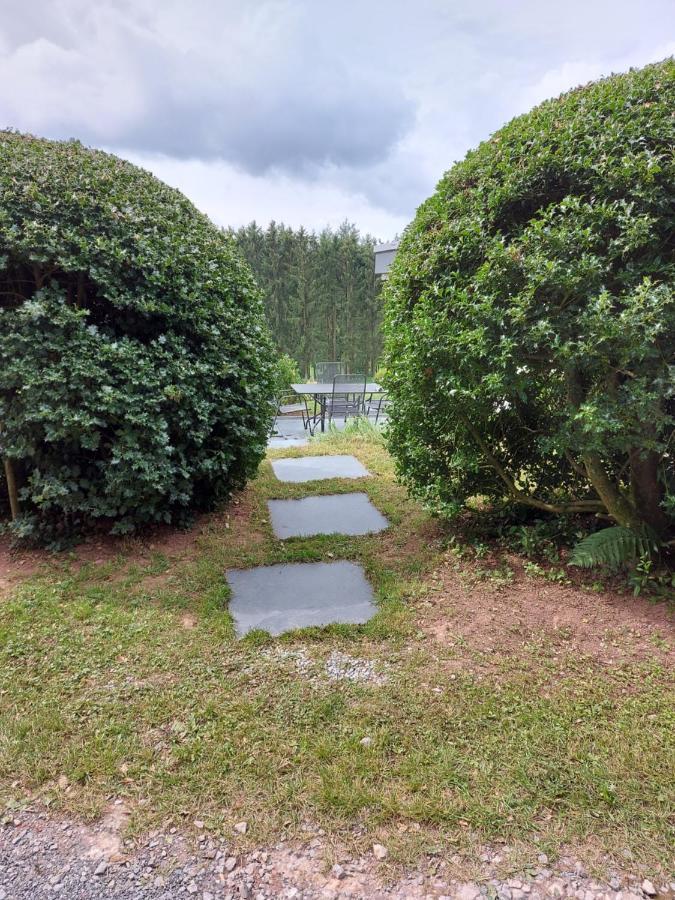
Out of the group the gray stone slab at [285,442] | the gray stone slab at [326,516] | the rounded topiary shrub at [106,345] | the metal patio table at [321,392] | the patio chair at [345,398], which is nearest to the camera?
the rounded topiary shrub at [106,345]

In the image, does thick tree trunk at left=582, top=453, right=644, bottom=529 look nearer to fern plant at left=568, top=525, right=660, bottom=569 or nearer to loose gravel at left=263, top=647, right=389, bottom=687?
fern plant at left=568, top=525, right=660, bottom=569

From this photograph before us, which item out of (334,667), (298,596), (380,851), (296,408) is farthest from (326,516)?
(296,408)

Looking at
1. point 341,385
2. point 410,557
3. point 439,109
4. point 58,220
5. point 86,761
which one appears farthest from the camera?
point 341,385

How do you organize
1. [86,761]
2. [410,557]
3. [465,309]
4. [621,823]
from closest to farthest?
[621,823], [86,761], [465,309], [410,557]

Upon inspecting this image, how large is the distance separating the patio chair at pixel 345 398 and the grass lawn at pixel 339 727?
5562 mm

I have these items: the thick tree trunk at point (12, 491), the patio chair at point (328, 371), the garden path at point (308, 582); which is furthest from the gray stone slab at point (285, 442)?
the thick tree trunk at point (12, 491)

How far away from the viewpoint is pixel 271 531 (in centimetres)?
341

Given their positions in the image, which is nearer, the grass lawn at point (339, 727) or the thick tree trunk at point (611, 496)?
the grass lawn at point (339, 727)

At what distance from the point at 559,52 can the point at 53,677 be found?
15.5 feet

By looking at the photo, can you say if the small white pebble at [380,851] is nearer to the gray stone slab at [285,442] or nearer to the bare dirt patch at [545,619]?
the bare dirt patch at [545,619]

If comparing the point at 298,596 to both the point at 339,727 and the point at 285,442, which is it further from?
the point at 285,442

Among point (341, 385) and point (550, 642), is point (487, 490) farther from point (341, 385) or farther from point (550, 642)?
point (341, 385)

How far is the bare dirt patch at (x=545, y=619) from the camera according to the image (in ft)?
6.72

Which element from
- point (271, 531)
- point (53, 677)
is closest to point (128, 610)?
point (53, 677)
